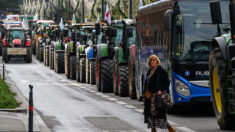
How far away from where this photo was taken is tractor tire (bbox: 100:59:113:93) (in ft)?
85.2

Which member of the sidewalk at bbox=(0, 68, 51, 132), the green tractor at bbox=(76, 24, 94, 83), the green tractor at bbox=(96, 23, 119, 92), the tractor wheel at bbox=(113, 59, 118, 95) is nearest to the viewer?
the sidewalk at bbox=(0, 68, 51, 132)

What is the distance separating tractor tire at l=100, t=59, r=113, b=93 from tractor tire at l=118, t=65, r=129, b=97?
2.31m

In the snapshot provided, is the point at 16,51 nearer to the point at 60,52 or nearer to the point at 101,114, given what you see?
the point at 60,52

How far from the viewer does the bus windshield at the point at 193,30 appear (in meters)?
16.3

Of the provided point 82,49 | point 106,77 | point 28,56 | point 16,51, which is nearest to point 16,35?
point 16,51

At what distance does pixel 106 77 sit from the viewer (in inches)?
1024

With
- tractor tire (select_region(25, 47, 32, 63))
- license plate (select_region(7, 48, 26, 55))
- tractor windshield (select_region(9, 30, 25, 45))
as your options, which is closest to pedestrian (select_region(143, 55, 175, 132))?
tractor tire (select_region(25, 47, 32, 63))

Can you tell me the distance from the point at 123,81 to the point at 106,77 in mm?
2914

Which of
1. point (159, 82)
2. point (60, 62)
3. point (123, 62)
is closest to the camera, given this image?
point (159, 82)

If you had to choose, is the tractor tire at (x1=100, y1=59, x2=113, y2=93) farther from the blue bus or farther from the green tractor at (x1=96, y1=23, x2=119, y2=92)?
the blue bus

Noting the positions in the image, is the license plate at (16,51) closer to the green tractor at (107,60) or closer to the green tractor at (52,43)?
the green tractor at (52,43)

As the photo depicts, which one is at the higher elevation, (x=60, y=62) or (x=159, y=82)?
(x=159, y=82)

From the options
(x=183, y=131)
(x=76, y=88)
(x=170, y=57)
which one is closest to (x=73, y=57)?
(x=76, y=88)

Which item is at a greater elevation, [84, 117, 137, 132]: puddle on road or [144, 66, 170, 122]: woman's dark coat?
[144, 66, 170, 122]: woman's dark coat
